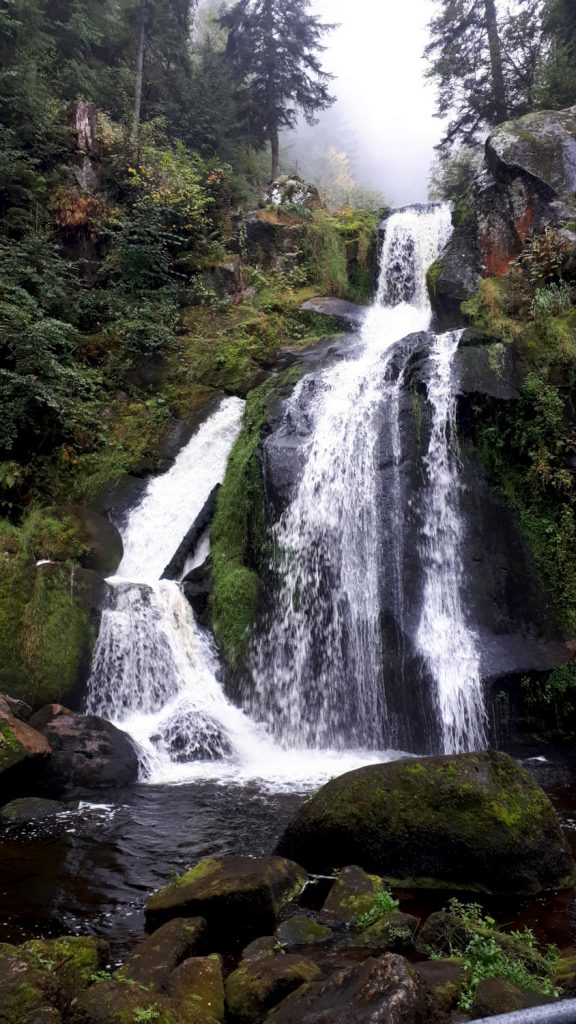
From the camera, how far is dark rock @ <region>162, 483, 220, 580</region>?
1120 cm

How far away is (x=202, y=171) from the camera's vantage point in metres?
19.9

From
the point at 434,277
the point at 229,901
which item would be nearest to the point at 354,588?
the point at 229,901

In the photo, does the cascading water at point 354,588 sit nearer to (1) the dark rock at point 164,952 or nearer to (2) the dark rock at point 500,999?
(1) the dark rock at point 164,952

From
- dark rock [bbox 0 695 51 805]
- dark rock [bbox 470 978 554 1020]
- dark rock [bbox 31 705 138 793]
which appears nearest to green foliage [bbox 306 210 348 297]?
dark rock [bbox 31 705 138 793]

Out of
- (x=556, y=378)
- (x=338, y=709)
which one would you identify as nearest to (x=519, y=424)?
(x=556, y=378)

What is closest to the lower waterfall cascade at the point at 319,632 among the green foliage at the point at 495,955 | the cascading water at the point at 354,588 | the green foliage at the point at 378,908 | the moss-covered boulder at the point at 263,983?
the cascading water at the point at 354,588

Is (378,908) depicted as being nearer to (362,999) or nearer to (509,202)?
(362,999)

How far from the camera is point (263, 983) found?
3.33 meters

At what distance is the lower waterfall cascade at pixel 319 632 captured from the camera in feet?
28.5

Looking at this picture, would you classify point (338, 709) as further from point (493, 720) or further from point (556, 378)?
point (556, 378)

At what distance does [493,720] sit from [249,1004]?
6.24 m

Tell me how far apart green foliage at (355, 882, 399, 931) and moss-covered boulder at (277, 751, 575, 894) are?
0.46m

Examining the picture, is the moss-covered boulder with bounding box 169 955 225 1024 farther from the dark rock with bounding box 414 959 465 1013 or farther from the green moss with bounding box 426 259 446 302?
the green moss with bounding box 426 259 446 302

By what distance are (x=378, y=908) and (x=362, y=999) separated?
5.36 ft
